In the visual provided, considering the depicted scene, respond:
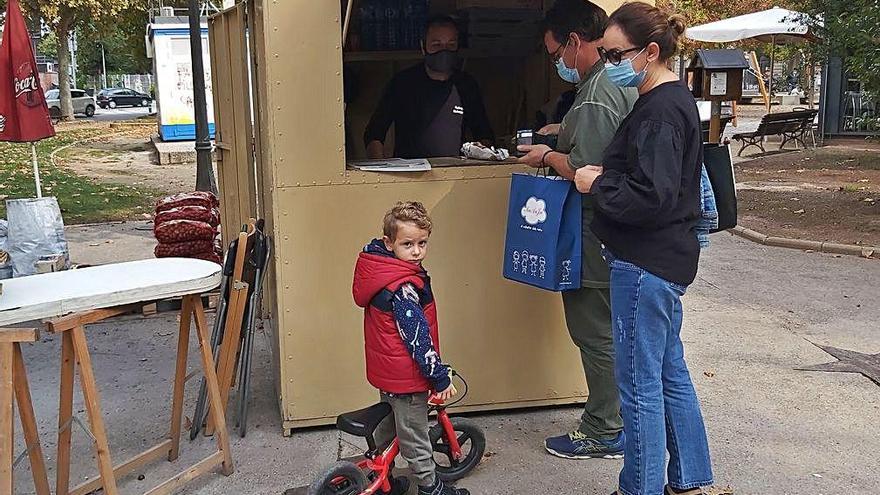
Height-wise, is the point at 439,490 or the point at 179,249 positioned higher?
the point at 179,249

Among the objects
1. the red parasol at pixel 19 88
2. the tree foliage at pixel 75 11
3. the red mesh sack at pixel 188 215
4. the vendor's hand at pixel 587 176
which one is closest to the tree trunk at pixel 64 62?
the tree foliage at pixel 75 11

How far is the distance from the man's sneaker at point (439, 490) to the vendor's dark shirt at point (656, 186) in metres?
1.11

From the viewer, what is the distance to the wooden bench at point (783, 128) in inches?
635

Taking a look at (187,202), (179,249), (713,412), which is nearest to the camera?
(713,412)

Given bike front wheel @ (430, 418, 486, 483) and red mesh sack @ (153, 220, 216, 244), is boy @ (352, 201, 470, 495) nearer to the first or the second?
bike front wheel @ (430, 418, 486, 483)

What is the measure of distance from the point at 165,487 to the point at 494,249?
5.75 feet

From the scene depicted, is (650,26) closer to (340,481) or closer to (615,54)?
(615,54)

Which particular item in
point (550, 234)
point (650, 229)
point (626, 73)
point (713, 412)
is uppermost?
point (626, 73)

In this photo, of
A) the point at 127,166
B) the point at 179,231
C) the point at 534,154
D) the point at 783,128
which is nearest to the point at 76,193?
the point at 127,166

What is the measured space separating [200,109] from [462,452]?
7091 mm

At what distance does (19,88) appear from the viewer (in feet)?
20.2

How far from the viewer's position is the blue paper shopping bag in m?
3.46

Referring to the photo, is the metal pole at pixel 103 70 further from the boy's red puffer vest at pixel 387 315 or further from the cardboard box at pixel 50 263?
the boy's red puffer vest at pixel 387 315

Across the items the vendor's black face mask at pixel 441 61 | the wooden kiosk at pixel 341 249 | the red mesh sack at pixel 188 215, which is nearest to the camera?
the wooden kiosk at pixel 341 249
